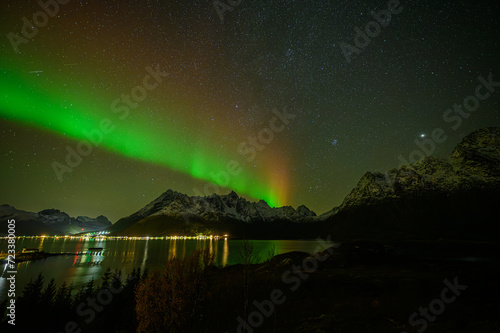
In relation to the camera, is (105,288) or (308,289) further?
(105,288)

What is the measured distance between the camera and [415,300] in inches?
1017

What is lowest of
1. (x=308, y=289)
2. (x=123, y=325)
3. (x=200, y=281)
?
(x=123, y=325)

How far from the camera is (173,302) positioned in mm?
29500

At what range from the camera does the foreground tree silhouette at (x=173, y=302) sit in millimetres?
28500

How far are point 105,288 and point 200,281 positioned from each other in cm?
2903

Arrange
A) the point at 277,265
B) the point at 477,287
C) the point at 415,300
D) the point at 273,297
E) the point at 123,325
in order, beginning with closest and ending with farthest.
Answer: the point at 415,300 → the point at 477,287 → the point at 273,297 → the point at 123,325 → the point at 277,265

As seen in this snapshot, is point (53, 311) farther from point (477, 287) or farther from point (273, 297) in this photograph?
point (477, 287)

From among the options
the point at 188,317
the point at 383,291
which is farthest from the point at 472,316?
the point at 188,317

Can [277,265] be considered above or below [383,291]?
above

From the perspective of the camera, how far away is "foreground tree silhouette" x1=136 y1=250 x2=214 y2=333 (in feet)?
93.5

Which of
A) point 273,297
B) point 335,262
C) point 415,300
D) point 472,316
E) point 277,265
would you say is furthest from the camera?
point 277,265

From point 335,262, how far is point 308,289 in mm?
12787

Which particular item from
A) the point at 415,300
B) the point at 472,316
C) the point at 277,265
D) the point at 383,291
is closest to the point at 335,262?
the point at 277,265

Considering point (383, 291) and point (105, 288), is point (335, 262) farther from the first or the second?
point (105, 288)
